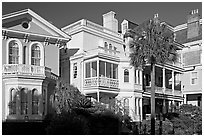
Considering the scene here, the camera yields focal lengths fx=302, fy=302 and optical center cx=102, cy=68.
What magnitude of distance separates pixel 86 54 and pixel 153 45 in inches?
307

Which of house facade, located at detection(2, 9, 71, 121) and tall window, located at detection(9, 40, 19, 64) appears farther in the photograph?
tall window, located at detection(9, 40, 19, 64)

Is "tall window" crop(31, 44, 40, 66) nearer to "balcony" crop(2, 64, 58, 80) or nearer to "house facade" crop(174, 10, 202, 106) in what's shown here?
"balcony" crop(2, 64, 58, 80)

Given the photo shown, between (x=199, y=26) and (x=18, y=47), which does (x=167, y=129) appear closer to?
(x=18, y=47)

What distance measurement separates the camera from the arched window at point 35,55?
2273 centimetres

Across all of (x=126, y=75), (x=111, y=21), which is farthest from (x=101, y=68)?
(x=111, y=21)

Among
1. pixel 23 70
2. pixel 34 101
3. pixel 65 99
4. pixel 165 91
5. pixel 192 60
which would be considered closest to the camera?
pixel 65 99

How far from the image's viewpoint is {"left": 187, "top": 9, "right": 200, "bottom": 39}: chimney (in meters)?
35.8

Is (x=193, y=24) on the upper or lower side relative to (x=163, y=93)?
upper

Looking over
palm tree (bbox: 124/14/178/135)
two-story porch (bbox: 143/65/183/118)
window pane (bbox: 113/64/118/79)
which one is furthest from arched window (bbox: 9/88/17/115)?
two-story porch (bbox: 143/65/183/118)

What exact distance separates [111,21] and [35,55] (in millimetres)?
11357

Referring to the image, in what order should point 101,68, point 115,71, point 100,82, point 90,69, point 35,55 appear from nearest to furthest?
point 35,55
point 100,82
point 90,69
point 101,68
point 115,71

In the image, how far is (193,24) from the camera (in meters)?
36.6

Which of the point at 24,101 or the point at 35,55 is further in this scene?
the point at 35,55

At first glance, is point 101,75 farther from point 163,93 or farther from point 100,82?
point 163,93
